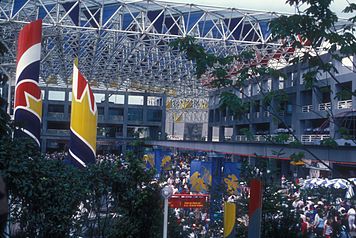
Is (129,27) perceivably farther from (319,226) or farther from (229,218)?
(229,218)

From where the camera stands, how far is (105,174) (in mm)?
7949

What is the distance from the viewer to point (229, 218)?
7.83 metres

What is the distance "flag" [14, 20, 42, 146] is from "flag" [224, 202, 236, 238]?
8810 millimetres

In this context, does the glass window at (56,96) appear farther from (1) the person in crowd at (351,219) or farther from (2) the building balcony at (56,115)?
(1) the person in crowd at (351,219)

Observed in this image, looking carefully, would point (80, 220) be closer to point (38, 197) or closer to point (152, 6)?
point (38, 197)

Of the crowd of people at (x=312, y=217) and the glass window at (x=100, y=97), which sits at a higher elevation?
the glass window at (x=100, y=97)

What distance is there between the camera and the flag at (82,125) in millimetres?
19125

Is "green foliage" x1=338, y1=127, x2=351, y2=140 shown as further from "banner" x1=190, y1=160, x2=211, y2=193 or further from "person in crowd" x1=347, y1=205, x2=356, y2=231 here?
"banner" x1=190, y1=160, x2=211, y2=193

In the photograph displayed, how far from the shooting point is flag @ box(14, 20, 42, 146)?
1541cm

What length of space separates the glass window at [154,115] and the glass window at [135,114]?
106 cm

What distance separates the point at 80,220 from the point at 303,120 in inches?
1162

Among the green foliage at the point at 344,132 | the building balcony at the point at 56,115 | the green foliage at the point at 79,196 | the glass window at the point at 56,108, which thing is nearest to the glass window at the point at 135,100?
the glass window at the point at 56,108

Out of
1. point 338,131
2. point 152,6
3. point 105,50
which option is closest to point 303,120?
point 152,6

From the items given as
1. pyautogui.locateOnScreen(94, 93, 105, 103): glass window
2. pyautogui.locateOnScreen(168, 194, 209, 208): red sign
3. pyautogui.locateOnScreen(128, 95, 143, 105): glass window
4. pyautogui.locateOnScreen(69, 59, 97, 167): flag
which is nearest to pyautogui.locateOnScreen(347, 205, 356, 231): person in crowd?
pyautogui.locateOnScreen(168, 194, 209, 208): red sign
